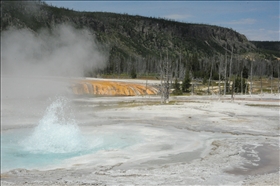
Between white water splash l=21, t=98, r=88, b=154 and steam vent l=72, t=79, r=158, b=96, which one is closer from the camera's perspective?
white water splash l=21, t=98, r=88, b=154

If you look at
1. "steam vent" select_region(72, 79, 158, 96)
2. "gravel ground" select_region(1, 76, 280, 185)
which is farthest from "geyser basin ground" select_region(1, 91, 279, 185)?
"steam vent" select_region(72, 79, 158, 96)

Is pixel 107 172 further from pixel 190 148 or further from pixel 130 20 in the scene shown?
pixel 130 20

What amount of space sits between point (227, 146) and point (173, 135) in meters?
2.55

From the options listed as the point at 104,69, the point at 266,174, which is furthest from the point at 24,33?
the point at 104,69

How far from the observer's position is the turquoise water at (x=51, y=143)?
30.5 feet

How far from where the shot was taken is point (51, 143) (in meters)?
11.2

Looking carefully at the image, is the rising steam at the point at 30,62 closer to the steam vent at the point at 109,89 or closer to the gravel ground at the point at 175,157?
the gravel ground at the point at 175,157

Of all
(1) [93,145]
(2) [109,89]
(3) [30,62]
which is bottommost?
(1) [93,145]

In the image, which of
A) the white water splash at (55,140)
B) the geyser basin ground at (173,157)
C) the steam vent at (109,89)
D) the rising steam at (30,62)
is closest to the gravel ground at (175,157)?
the geyser basin ground at (173,157)

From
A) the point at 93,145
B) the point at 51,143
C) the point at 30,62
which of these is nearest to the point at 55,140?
the point at 51,143

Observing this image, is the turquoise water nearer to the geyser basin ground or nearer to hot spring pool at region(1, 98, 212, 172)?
hot spring pool at region(1, 98, 212, 172)

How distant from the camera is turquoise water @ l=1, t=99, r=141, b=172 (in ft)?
30.5

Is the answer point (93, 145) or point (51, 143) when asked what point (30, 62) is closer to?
point (51, 143)

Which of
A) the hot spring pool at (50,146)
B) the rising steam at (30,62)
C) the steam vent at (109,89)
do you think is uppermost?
the rising steam at (30,62)
